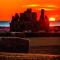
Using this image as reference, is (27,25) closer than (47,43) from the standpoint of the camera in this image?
No

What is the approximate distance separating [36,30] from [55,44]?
98 centimetres

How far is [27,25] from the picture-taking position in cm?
687

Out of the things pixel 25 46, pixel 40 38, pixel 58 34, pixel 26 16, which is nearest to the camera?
pixel 25 46

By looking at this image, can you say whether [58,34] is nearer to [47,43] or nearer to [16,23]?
[47,43]

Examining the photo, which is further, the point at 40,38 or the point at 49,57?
the point at 40,38

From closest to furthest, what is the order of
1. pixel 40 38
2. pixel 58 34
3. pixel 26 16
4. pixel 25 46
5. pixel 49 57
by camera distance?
pixel 49 57 → pixel 25 46 → pixel 40 38 → pixel 58 34 → pixel 26 16

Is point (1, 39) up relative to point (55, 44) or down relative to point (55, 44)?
up

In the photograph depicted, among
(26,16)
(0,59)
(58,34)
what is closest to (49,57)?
(0,59)

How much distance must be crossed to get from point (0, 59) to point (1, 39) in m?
1.03

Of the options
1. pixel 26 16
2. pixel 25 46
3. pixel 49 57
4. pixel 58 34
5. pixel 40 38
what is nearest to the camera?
pixel 49 57

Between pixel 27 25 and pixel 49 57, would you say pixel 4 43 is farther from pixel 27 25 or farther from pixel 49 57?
pixel 27 25

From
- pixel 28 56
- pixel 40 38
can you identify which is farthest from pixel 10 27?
pixel 28 56

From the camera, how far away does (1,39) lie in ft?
13.7

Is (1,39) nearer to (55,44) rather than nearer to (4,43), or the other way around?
(4,43)
